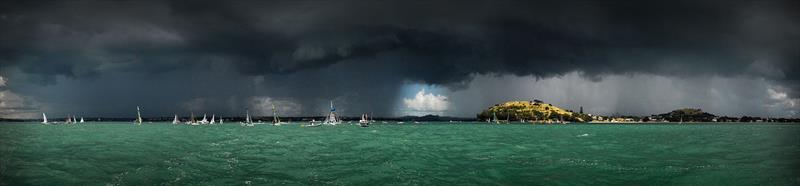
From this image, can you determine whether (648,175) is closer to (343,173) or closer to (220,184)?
(343,173)

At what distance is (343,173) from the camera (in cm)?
2919

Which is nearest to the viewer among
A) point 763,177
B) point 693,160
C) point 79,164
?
point 763,177

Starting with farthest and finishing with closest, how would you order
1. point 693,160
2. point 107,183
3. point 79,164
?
point 693,160 < point 79,164 < point 107,183

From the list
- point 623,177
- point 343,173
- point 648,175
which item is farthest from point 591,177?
point 343,173

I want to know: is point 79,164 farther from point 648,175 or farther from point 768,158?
point 768,158

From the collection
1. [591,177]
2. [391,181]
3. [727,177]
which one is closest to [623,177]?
[591,177]

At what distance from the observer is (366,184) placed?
83.5ft

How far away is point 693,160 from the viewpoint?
3788 centimetres

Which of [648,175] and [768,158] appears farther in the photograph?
[768,158]

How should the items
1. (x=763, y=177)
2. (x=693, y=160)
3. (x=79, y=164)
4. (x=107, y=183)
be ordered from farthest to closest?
(x=693, y=160)
(x=79, y=164)
(x=763, y=177)
(x=107, y=183)

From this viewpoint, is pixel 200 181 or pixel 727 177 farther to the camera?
pixel 727 177

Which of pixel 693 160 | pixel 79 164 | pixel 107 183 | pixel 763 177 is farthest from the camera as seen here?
pixel 693 160

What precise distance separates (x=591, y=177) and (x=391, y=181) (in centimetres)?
1196

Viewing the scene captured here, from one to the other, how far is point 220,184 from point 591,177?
Result: 21229mm
